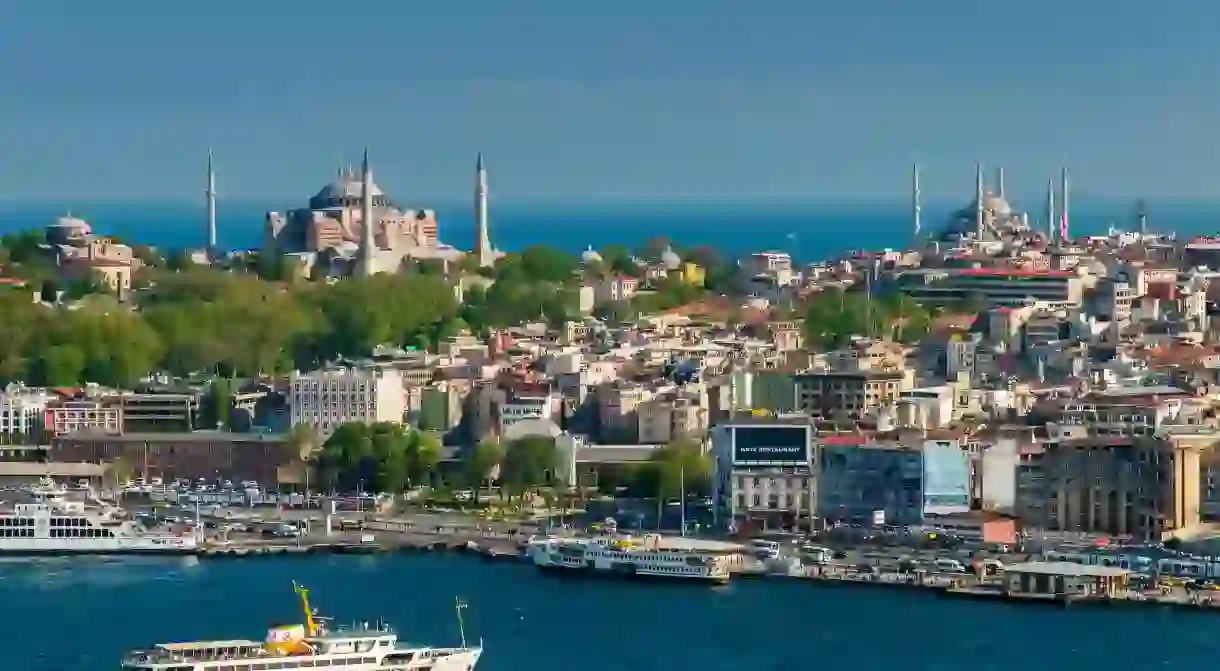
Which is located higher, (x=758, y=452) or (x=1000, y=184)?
(x=1000, y=184)

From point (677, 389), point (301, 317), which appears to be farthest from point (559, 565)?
point (301, 317)

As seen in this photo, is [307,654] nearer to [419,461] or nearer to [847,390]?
[419,461]

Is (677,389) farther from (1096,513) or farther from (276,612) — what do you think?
(276,612)

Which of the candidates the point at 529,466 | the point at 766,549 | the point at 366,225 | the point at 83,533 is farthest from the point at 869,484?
the point at 366,225

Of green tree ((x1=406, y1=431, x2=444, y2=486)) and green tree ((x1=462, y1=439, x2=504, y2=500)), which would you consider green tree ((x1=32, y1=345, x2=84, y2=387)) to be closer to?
green tree ((x1=406, y1=431, x2=444, y2=486))

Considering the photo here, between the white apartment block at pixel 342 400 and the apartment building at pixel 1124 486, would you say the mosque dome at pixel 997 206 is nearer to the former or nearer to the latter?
the white apartment block at pixel 342 400

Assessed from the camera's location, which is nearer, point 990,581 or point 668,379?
point 990,581
